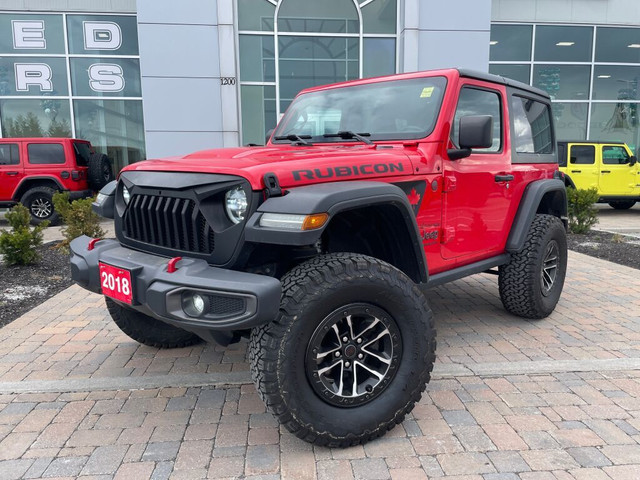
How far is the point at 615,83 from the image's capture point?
15.6 metres

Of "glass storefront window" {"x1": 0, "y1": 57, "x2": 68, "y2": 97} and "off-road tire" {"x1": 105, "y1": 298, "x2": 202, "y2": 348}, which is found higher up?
"glass storefront window" {"x1": 0, "y1": 57, "x2": 68, "y2": 97}

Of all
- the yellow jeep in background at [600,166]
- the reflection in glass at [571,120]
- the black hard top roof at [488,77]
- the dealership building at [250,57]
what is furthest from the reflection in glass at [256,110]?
the reflection in glass at [571,120]

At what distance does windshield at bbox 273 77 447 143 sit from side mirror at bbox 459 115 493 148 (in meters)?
0.23

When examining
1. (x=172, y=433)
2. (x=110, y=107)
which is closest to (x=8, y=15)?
(x=110, y=107)

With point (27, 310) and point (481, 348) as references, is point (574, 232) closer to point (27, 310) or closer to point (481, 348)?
point (481, 348)

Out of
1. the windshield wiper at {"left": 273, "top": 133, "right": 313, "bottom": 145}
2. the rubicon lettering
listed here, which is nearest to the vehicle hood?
the rubicon lettering

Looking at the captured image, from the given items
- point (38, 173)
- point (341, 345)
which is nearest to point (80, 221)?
point (38, 173)

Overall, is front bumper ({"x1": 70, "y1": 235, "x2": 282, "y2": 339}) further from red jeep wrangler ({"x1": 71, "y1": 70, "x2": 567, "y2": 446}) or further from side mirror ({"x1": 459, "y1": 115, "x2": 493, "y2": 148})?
side mirror ({"x1": 459, "y1": 115, "x2": 493, "y2": 148})

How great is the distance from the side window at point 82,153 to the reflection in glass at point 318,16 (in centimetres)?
533

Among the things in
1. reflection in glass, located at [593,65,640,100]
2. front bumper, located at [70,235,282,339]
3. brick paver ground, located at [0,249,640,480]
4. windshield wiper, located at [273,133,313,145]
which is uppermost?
reflection in glass, located at [593,65,640,100]

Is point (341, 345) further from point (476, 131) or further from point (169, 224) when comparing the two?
point (476, 131)

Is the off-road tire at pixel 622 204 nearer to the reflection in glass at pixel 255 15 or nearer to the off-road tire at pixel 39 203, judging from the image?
the reflection in glass at pixel 255 15

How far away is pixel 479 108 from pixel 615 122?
1512 centimetres

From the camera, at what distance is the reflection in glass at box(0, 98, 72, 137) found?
1378 cm
